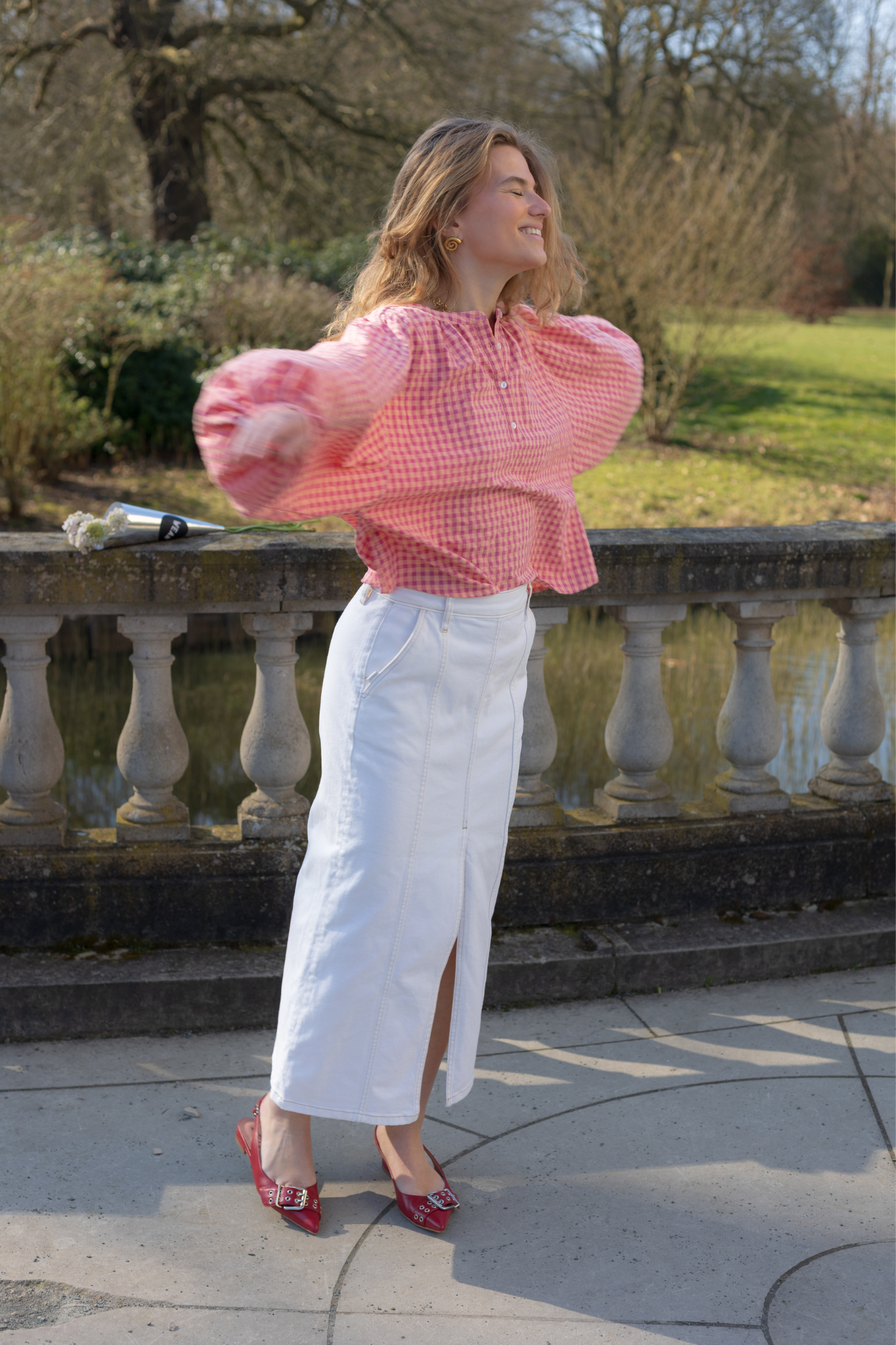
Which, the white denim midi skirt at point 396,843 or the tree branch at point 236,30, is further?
the tree branch at point 236,30

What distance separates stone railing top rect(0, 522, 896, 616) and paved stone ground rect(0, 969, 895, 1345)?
0.99 meters

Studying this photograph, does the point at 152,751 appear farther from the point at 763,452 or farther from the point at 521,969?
the point at 763,452

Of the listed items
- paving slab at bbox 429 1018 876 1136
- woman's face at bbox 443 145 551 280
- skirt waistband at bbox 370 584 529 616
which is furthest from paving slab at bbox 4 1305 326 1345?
woman's face at bbox 443 145 551 280

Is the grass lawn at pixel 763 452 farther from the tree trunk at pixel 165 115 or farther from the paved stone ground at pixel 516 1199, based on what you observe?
Answer: the paved stone ground at pixel 516 1199

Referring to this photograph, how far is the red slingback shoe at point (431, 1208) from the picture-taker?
84.4 inches

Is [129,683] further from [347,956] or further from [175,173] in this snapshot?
[175,173]

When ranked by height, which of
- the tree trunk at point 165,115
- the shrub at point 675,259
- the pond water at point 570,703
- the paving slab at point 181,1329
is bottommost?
the pond water at point 570,703

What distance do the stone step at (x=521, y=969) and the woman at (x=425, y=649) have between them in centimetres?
62

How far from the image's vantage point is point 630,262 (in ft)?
46.8

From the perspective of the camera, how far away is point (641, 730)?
125 inches

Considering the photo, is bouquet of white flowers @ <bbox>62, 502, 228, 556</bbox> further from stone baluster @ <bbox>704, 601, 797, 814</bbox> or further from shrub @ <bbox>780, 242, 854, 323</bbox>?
shrub @ <bbox>780, 242, 854, 323</bbox>

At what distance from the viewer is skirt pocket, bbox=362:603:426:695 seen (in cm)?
199

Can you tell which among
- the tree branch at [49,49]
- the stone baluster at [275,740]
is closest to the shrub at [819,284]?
the tree branch at [49,49]

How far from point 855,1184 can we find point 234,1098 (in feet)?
3.97
